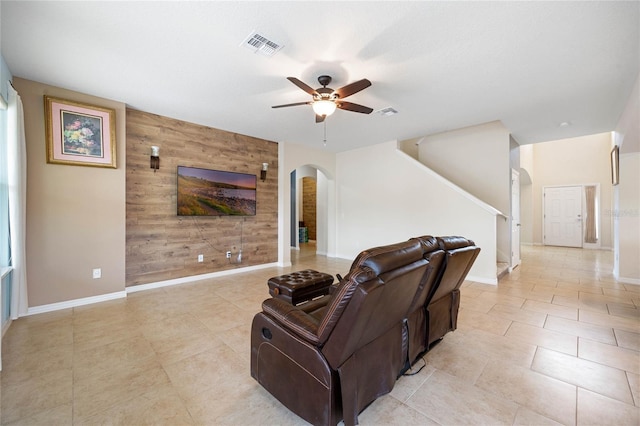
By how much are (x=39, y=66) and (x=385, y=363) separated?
4.49 m

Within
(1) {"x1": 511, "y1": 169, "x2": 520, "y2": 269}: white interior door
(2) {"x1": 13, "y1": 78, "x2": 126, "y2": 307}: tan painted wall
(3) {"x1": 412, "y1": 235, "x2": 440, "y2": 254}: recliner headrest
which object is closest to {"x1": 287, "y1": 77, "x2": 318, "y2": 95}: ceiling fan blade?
(3) {"x1": 412, "y1": 235, "x2": 440, "y2": 254}: recliner headrest

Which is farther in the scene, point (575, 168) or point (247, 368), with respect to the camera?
point (575, 168)

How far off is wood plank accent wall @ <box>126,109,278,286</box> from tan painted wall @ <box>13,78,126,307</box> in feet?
1.04

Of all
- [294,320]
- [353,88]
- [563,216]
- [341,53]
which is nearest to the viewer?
[294,320]

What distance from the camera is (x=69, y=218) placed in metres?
3.37

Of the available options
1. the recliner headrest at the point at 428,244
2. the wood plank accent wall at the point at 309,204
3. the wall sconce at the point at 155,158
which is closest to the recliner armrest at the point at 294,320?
the recliner headrest at the point at 428,244

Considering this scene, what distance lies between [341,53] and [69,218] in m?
3.92

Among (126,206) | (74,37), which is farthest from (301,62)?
(126,206)

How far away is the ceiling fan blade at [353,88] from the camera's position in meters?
2.65

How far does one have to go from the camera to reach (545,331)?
2701 millimetres

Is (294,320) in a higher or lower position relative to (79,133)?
lower

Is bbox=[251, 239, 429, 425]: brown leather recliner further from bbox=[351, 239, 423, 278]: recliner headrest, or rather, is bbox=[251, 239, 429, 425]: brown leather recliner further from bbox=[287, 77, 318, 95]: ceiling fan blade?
bbox=[287, 77, 318, 95]: ceiling fan blade

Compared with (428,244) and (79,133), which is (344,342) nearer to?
(428,244)

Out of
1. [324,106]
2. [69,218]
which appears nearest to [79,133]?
[69,218]
